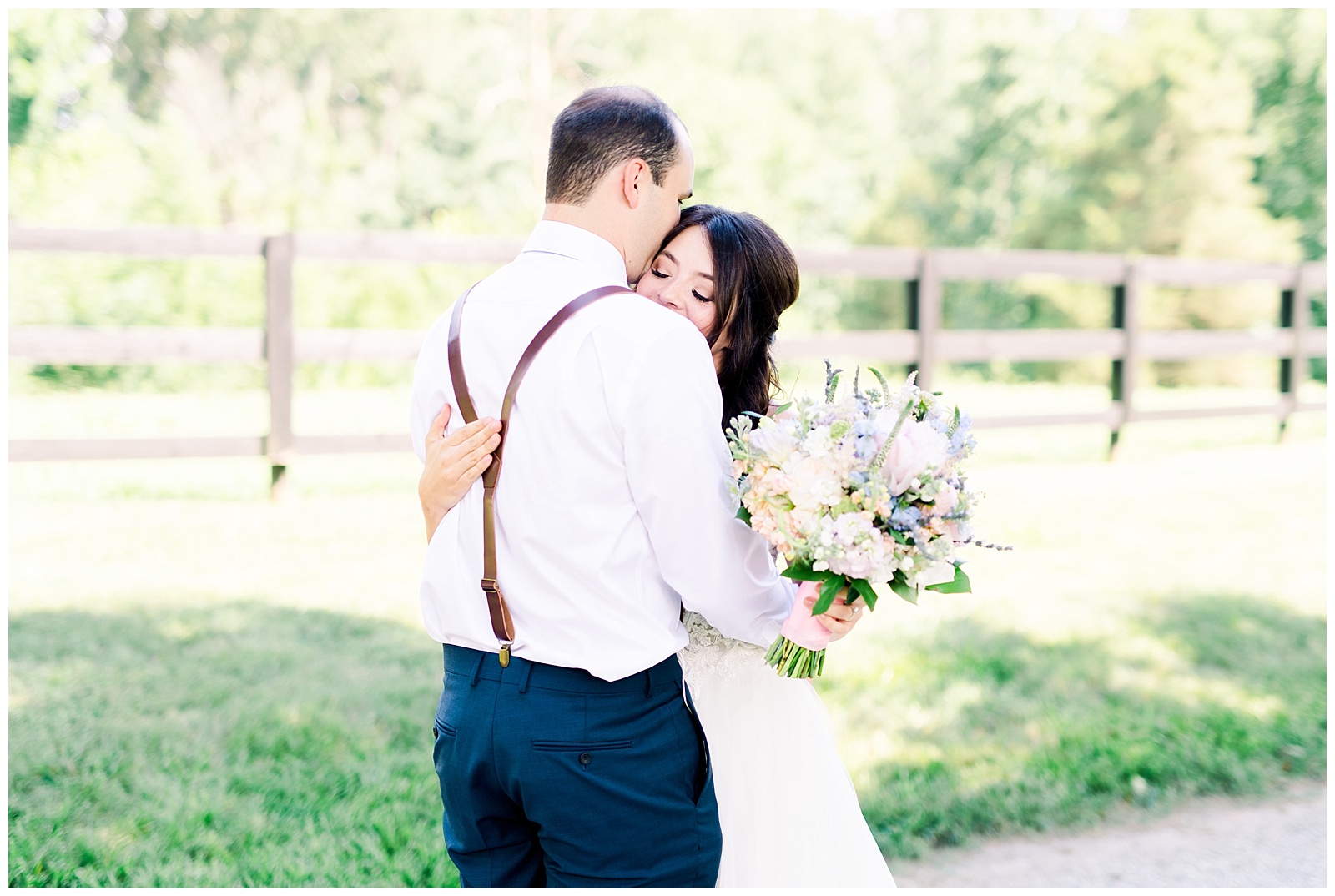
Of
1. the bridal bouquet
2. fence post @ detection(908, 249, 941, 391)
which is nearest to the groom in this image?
Answer: the bridal bouquet

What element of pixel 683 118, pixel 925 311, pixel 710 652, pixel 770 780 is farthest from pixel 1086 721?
pixel 683 118

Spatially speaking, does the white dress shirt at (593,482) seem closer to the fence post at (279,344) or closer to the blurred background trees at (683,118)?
the fence post at (279,344)

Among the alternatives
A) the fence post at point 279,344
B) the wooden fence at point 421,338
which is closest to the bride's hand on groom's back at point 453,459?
the wooden fence at point 421,338

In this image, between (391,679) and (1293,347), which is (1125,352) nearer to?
(1293,347)

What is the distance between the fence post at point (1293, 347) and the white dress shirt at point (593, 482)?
12.0 metres

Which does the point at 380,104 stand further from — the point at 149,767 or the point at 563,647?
the point at 563,647

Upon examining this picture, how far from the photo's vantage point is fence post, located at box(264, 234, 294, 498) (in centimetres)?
769

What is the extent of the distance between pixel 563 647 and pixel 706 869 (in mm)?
588

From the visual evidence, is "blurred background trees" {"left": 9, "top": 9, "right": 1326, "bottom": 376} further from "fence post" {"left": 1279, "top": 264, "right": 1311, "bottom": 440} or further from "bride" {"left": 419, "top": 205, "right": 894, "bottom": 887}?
"bride" {"left": 419, "top": 205, "right": 894, "bottom": 887}

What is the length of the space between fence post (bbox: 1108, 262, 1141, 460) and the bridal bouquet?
9540mm

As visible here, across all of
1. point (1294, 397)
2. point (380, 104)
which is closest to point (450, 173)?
point (380, 104)

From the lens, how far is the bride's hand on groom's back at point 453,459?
2020 mm

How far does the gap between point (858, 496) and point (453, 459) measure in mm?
763

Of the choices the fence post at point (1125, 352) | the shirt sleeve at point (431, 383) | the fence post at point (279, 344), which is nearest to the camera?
the shirt sleeve at point (431, 383)
